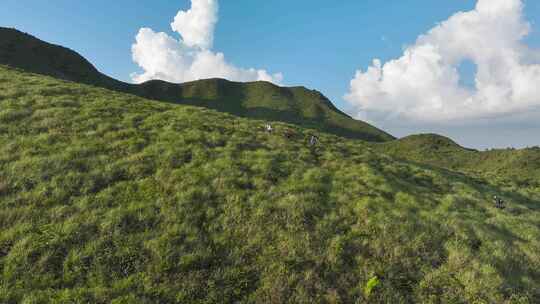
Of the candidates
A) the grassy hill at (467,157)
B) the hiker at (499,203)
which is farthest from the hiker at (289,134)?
the grassy hill at (467,157)

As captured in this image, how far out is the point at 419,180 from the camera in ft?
63.3

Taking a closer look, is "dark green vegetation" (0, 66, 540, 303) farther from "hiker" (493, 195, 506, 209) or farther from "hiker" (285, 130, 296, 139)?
"hiker" (285, 130, 296, 139)

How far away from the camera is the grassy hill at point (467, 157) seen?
4005cm

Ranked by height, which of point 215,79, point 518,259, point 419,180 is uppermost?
point 215,79

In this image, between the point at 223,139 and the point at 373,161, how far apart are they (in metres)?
10.7

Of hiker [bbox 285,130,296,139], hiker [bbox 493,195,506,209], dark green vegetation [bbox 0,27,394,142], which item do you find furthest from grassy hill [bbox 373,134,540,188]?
dark green vegetation [bbox 0,27,394,142]

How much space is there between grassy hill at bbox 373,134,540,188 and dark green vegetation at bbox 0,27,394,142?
34005mm

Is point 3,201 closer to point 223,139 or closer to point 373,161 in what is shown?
point 223,139

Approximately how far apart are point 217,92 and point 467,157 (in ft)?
315

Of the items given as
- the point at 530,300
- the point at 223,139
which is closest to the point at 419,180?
the point at 530,300

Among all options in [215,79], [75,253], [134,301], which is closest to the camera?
[134,301]

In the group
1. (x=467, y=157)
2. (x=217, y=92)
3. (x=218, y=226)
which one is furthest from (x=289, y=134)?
(x=217, y=92)

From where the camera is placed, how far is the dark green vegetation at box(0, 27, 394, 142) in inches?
3270

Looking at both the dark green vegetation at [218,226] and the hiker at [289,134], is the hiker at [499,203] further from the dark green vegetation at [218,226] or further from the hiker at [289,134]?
the hiker at [289,134]
